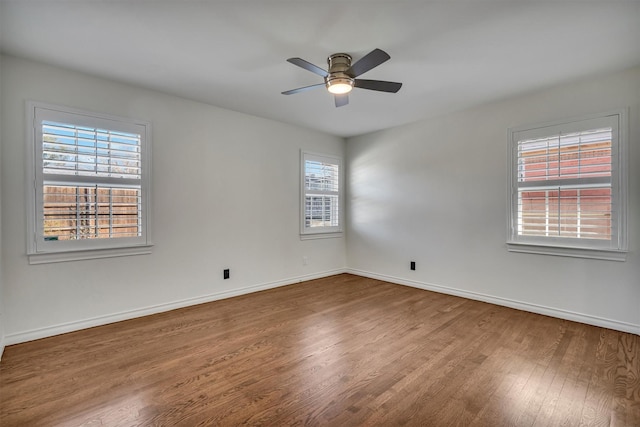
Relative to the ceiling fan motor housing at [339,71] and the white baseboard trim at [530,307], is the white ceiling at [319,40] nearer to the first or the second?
the ceiling fan motor housing at [339,71]

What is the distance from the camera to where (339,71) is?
243 cm

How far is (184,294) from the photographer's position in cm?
348

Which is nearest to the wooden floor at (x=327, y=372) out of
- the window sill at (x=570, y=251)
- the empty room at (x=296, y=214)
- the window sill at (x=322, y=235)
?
the empty room at (x=296, y=214)

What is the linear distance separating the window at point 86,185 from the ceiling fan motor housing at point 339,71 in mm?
2064

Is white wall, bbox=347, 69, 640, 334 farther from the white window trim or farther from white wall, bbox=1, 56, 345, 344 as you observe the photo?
white wall, bbox=1, 56, 345, 344

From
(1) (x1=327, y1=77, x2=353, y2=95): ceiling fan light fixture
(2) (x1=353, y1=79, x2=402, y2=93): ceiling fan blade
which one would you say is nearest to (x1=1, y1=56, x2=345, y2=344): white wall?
(1) (x1=327, y1=77, x2=353, y2=95): ceiling fan light fixture

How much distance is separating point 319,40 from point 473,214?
279 cm

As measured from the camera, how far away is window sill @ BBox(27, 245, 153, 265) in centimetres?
261

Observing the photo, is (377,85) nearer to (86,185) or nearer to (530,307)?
(86,185)

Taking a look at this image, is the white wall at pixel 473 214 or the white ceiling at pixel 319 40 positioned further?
the white wall at pixel 473 214

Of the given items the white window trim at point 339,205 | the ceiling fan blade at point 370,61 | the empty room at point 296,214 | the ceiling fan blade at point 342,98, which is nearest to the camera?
the empty room at point 296,214

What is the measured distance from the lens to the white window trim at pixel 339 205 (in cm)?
463

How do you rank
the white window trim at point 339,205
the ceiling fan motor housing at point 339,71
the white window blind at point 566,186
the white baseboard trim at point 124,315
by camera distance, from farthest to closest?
the white window trim at point 339,205 → the white window blind at point 566,186 → the white baseboard trim at point 124,315 → the ceiling fan motor housing at point 339,71

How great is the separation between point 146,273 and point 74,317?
2.23 feet
